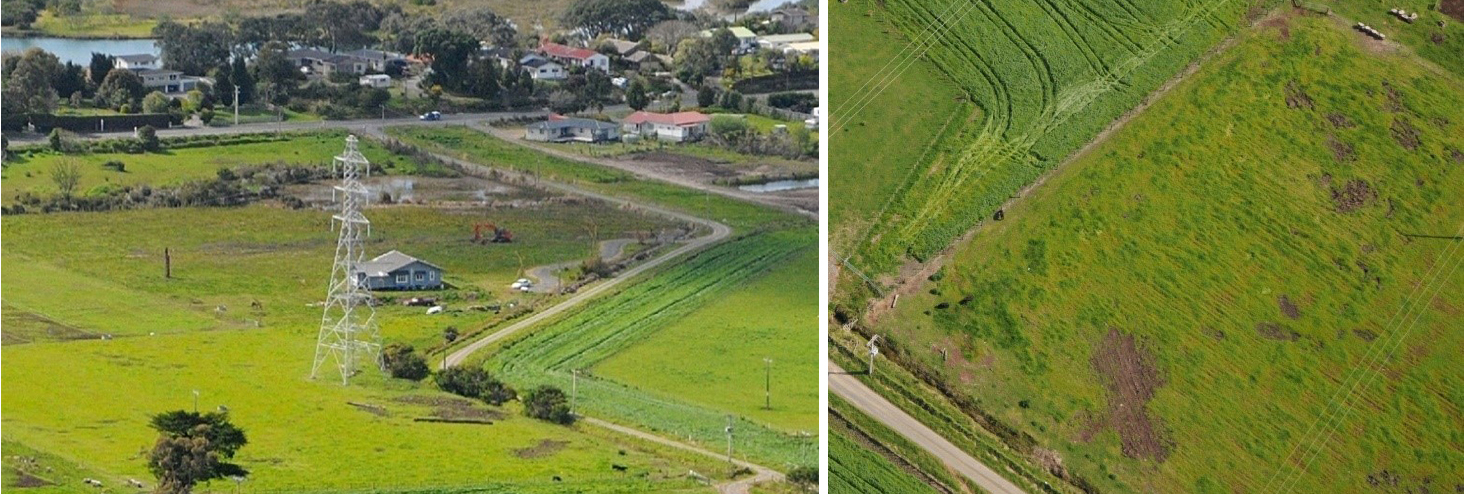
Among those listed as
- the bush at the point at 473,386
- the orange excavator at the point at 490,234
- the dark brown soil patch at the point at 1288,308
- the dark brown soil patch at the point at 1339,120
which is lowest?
the bush at the point at 473,386

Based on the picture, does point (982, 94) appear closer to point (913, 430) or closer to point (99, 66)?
point (913, 430)

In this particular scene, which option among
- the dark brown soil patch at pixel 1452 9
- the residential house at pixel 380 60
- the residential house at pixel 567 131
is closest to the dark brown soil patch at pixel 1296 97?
the dark brown soil patch at pixel 1452 9

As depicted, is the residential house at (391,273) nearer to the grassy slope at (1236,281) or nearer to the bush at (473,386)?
the bush at (473,386)

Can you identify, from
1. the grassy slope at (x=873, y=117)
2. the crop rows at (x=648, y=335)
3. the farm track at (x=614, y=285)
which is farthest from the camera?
the grassy slope at (x=873, y=117)

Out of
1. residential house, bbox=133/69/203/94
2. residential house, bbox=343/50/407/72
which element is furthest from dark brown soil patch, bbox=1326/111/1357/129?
residential house, bbox=133/69/203/94

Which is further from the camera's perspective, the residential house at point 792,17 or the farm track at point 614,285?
the residential house at point 792,17

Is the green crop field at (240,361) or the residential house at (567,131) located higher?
the residential house at (567,131)
